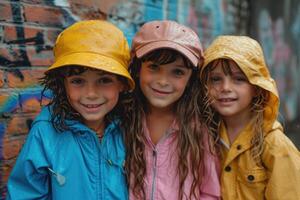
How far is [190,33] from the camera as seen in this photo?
218cm

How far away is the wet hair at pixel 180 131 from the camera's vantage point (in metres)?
2.12

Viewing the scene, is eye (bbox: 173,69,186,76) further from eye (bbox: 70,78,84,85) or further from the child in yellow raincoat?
eye (bbox: 70,78,84,85)

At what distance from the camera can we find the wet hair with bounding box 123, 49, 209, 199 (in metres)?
2.12

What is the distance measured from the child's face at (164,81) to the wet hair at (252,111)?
15 cm

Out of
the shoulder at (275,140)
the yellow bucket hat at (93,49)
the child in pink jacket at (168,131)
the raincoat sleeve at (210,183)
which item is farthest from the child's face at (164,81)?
the shoulder at (275,140)

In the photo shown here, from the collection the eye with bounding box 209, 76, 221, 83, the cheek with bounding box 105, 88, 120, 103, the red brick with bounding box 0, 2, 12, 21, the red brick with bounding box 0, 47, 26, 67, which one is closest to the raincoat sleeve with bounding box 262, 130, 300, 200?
the eye with bounding box 209, 76, 221, 83

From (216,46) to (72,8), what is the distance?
103cm

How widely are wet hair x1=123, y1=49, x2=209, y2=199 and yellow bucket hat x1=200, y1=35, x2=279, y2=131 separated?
0.16 m

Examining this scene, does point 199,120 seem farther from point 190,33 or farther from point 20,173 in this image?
point 20,173


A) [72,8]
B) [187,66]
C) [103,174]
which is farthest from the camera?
[72,8]

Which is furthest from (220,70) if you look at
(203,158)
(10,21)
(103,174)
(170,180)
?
(10,21)

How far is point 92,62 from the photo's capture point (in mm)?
1907

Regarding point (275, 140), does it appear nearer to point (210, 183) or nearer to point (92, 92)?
point (210, 183)

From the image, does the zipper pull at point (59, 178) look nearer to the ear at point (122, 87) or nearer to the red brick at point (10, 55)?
the ear at point (122, 87)
